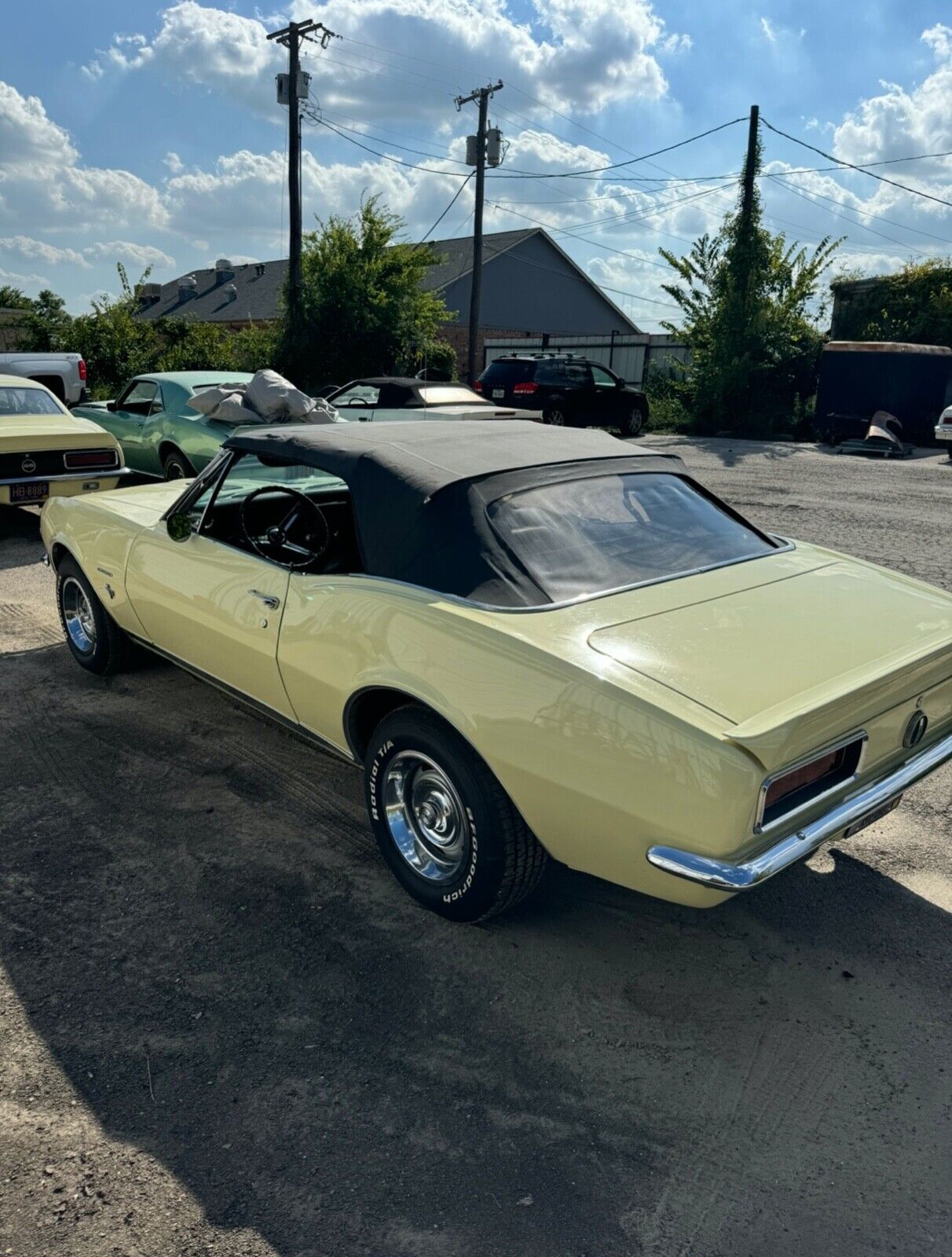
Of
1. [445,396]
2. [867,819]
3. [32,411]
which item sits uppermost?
[445,396]

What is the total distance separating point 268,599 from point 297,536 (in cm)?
63

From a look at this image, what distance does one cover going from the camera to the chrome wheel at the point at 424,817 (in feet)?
10.1

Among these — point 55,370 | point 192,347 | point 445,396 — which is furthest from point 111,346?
point 445,396

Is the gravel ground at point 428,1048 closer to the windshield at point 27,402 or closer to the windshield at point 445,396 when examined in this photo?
the windshield at point 27,402

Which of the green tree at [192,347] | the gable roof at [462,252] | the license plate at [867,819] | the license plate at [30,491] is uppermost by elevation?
the gable roof at [462,252]

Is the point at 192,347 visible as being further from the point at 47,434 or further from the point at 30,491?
the point at 30,491

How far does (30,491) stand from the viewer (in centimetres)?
852

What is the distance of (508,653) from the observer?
9.02 ft

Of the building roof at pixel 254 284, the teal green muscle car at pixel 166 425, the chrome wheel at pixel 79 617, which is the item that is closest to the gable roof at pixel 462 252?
the building roof at pixel 254 284

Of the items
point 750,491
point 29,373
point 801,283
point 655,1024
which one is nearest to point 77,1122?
point 655,1024

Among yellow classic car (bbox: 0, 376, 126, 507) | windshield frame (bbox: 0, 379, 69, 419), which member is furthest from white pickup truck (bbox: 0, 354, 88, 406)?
yellow classic car (bbox: 0, 376, 126, 507)

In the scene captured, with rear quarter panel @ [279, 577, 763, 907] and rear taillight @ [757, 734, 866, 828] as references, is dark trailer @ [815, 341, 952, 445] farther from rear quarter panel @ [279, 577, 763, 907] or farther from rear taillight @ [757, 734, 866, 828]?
rear quarter panel @ [279, 577, 763, 907]

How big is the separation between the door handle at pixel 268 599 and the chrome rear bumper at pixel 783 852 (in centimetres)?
177

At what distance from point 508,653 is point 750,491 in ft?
35.9
